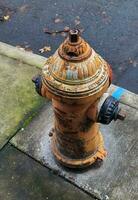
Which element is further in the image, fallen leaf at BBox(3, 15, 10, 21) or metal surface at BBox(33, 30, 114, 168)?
fallen leaf at BBox(3, 15, 10, 21)

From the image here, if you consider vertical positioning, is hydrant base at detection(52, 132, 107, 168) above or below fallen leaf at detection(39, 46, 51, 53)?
above

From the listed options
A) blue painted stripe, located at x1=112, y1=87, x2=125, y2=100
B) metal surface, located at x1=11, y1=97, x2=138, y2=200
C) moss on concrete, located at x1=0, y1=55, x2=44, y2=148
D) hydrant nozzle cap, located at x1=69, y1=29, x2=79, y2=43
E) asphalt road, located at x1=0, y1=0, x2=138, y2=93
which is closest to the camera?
hydrant nozzle cap, located at x1=69, y1=29, x2=79, y2=43

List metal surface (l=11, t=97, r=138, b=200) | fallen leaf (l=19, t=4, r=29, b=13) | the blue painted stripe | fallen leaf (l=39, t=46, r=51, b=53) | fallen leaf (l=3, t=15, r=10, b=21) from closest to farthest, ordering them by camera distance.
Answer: metal surface (l=11, t=97, r=138, b=200) < the blue painted stripe < fallen leaf (l=39, t=46, r=51, b=53) < fallen leaf (l=3, t=15, r=10, b=21) < fallen leaf (l=19, t=4, r=29, b=13)

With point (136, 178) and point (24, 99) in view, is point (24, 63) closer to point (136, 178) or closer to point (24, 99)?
point (24, 99)

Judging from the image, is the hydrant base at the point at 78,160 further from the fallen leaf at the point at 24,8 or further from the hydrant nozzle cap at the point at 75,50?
the fallen leaf at the point at 24,8

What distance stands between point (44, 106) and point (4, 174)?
95 cm

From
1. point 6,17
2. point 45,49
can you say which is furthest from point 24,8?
point 45,49

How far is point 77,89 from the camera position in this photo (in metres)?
2.85

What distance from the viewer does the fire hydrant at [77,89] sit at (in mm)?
2832

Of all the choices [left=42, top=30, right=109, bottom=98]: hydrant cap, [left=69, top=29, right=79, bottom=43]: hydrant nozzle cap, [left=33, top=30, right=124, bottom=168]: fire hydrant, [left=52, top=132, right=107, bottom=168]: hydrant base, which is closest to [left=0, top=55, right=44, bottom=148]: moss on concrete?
[left=52, top=132, right=107, bottom=168]: hydrant base

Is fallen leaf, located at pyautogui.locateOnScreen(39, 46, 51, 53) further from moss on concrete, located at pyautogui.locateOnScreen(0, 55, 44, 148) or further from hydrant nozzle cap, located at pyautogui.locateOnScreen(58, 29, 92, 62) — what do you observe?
hydrant nozzle cap, located at pyautogui.locateOnScreen(58, 29, 92, 62)

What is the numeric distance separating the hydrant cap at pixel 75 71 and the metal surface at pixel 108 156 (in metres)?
1.20

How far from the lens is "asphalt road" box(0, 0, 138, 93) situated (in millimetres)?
5547

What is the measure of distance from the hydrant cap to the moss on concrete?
141 centimetres
